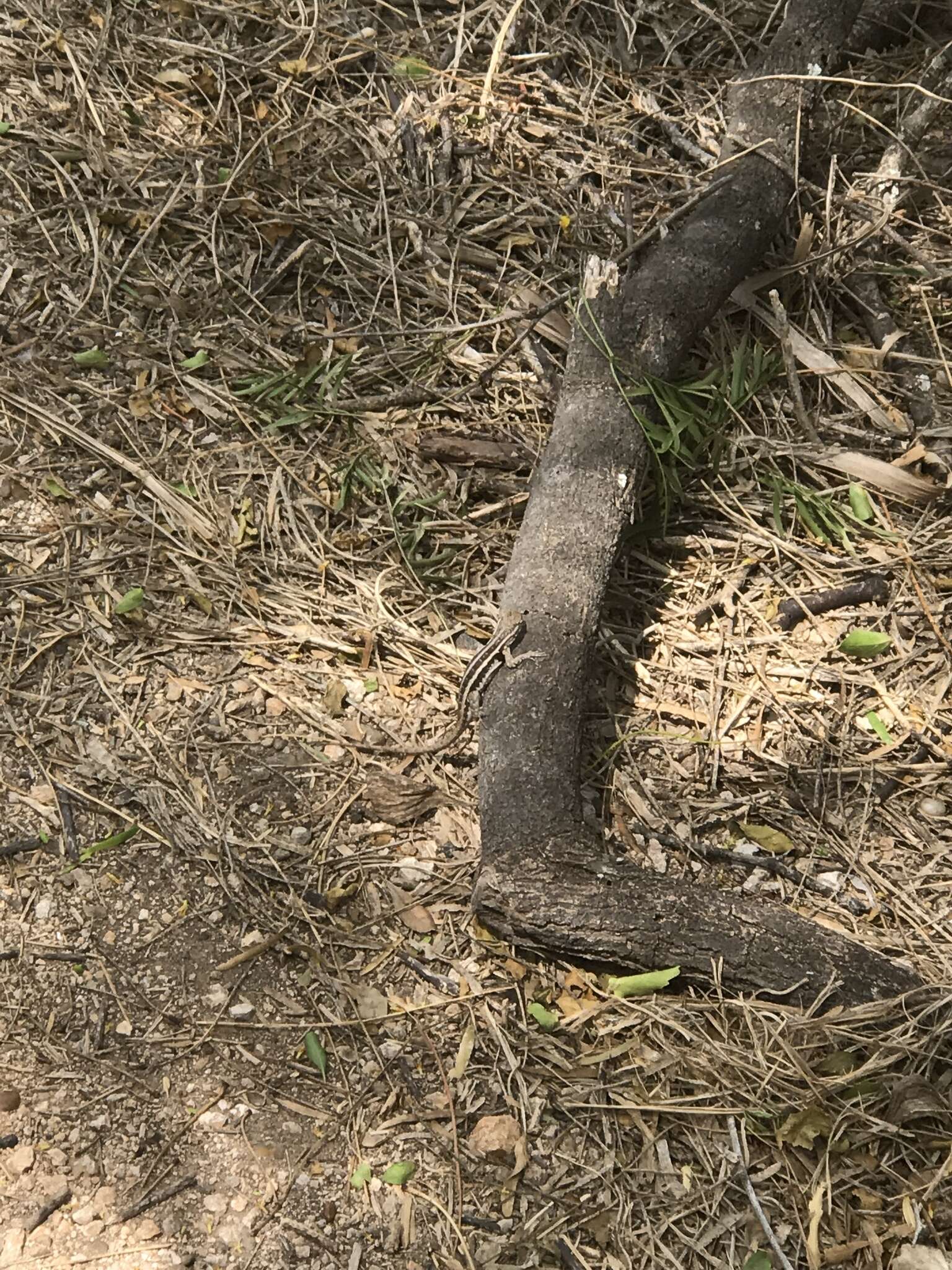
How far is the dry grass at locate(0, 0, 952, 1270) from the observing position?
5.21ft

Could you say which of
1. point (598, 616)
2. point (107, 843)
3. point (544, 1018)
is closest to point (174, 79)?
point (598, 616)

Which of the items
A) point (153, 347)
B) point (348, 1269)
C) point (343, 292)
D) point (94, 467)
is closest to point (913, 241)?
point (343, 292)

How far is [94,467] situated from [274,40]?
139 centimetres

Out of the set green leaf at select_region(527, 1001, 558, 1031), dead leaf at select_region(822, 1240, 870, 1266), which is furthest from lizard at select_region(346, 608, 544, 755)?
dead leaf at select_region(822, 1240, 870, 1266)

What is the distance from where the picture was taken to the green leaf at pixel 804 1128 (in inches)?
61.2

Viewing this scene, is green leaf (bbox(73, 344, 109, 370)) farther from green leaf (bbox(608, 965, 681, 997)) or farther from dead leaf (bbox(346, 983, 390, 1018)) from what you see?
green leaf (bbox(608, 965, 681, 997))

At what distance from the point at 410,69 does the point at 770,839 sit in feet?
7.39

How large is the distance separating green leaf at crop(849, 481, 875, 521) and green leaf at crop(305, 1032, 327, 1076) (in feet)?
5.29

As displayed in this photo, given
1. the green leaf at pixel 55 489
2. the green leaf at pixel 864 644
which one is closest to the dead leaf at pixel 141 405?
the green leaf at pixel 55 489

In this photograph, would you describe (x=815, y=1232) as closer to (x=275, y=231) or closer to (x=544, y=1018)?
(x=544, y=1018)

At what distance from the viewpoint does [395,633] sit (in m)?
2.16

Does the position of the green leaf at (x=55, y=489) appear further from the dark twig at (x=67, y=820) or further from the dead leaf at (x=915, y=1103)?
the dead leaf at (x=915, y=1103)

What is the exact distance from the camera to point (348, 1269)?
1.49 meters

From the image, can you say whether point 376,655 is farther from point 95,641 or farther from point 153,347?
point 153,347
